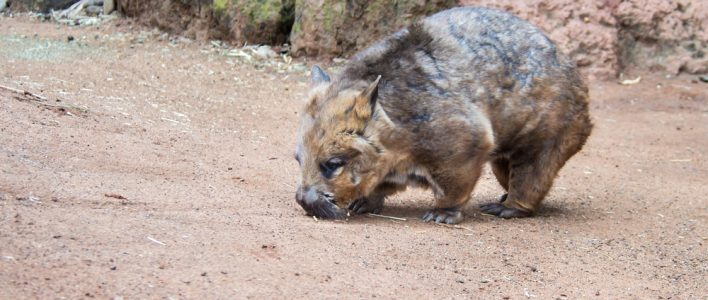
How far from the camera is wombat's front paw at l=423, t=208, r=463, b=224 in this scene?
6.21 m

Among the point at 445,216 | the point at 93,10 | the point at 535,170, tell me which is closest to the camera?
the point at 445,216

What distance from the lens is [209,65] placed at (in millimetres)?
10992

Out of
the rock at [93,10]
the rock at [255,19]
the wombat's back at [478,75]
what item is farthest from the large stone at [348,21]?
the wombat's back at [478,75]

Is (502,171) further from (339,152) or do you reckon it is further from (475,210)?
(339,152)

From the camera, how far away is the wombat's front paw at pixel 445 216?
6214 mm

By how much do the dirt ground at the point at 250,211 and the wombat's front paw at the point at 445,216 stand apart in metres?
0.11

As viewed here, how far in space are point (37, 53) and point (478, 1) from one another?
5.06 metres

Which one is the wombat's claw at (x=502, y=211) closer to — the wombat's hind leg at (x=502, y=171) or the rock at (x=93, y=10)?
the wombat's hind leg at (x=502, y=171)

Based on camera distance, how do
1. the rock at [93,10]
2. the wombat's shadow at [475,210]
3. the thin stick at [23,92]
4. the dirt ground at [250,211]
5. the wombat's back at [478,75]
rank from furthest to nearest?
the rock at [93,10], the thin stick at [23,92], the wombat's shadow at [475,210], the wombat's back at [478,75], the dirt ground at [250,211]

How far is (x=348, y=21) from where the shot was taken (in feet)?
37.5

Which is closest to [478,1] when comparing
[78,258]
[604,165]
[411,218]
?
[604,165]

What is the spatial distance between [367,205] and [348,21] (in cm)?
541

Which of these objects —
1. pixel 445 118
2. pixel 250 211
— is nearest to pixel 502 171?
pixel 445 118

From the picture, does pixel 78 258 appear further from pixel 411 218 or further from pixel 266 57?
pixel 266 57
